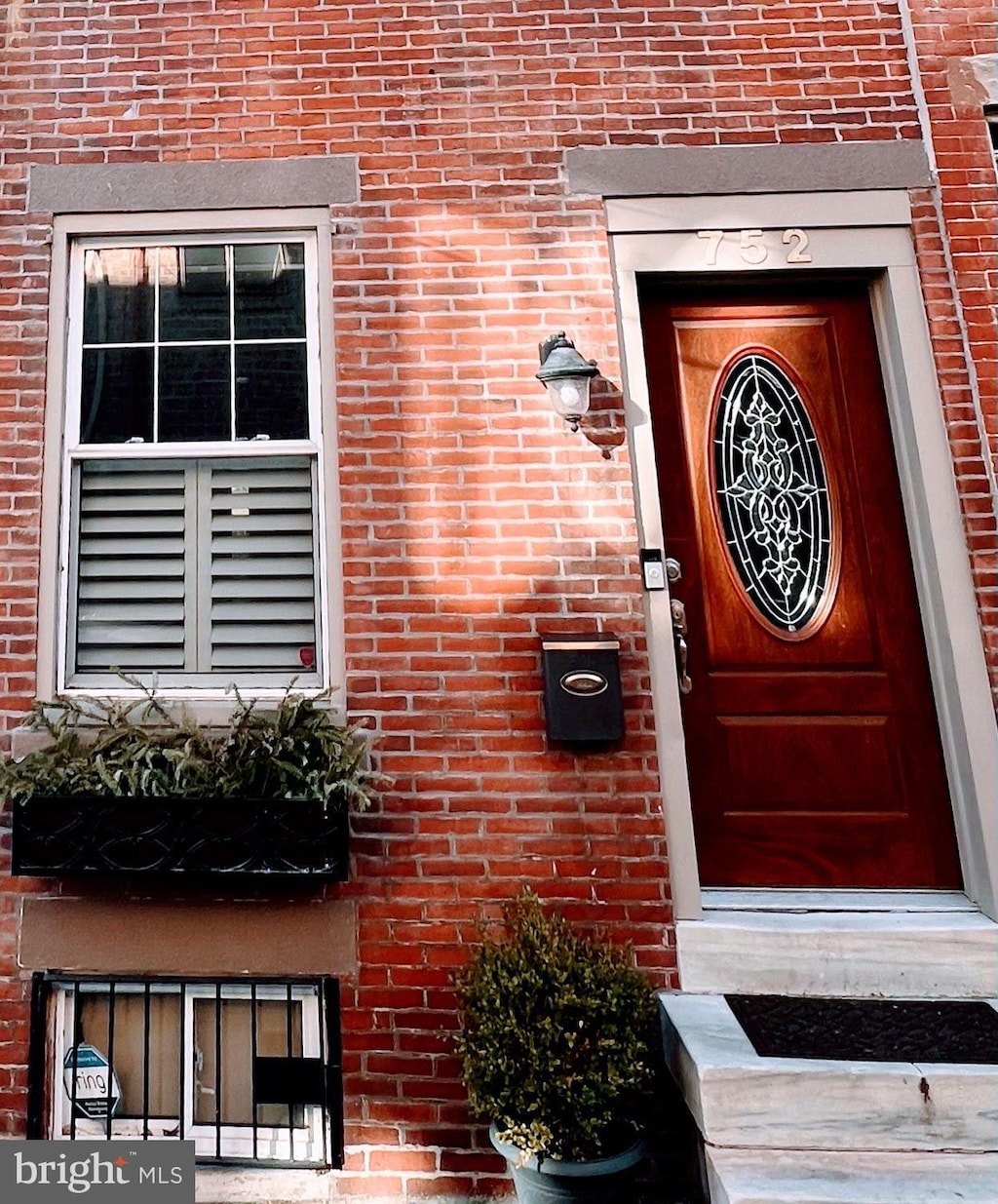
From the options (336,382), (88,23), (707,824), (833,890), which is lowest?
(833,890)

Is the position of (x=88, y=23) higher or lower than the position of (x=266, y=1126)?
higher

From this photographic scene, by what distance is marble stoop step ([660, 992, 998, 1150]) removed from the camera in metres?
2.60

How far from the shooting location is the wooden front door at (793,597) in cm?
359

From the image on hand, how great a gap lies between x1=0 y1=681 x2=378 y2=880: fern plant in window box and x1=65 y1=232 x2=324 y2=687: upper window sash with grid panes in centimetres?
42

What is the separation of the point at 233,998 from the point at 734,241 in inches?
151

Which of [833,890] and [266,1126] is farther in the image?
[833,890]

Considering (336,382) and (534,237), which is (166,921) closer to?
(336,382)

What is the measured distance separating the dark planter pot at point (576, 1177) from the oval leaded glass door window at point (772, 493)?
2135 mm

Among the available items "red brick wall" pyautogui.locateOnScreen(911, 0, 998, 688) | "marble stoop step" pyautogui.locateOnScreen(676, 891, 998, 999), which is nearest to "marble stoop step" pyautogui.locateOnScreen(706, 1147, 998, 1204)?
"marble stoop step" pyautogui.locateOnScreen(676, 891, 998, 999)

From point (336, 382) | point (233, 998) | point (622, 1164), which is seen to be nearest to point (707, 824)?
point (622, 1164)

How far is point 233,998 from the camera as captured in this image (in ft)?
11.0

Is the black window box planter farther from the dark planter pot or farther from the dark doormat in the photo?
the dark doormat

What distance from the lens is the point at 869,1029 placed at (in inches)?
117

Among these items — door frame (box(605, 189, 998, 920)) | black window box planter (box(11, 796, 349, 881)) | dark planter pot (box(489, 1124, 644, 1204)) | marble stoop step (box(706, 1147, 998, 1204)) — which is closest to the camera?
marble stoop step (box(706, 1147, 998, 1204))
